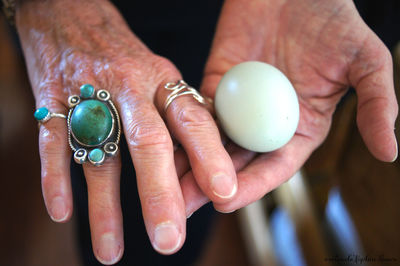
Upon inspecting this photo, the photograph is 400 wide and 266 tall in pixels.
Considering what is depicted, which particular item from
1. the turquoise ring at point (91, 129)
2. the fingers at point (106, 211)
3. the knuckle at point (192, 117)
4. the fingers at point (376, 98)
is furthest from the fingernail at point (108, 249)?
the fingers at point (376, 98)

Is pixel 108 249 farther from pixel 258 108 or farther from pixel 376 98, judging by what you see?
pixel 376 98

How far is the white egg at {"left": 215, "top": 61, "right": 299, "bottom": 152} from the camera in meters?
0.64

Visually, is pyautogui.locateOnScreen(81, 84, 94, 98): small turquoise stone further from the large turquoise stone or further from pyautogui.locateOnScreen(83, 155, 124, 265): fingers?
pyautogui.locateOnScreen(83, 155, 124, 265): fingers

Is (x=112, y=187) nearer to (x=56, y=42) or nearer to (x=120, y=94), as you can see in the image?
(x=120, y=94)

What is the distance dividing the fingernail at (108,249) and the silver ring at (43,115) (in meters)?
0.27

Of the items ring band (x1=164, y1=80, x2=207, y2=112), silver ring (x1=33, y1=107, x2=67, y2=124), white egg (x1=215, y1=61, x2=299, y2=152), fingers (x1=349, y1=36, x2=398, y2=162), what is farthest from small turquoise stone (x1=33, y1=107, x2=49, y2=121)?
fingers (x1=349, y1=36, x2=398, y2=162)

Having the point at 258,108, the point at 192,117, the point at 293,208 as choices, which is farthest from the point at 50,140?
the point at 293,208

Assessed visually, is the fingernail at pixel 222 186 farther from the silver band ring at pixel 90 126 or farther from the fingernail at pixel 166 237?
the silver band ring at pixel 90 126

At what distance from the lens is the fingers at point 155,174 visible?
529 mm

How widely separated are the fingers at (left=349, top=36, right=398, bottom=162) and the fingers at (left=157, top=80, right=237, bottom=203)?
29 cm

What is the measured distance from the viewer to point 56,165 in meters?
0.63

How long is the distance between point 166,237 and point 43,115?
1.17 feet

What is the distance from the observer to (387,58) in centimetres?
68

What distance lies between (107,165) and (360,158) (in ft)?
2.22
